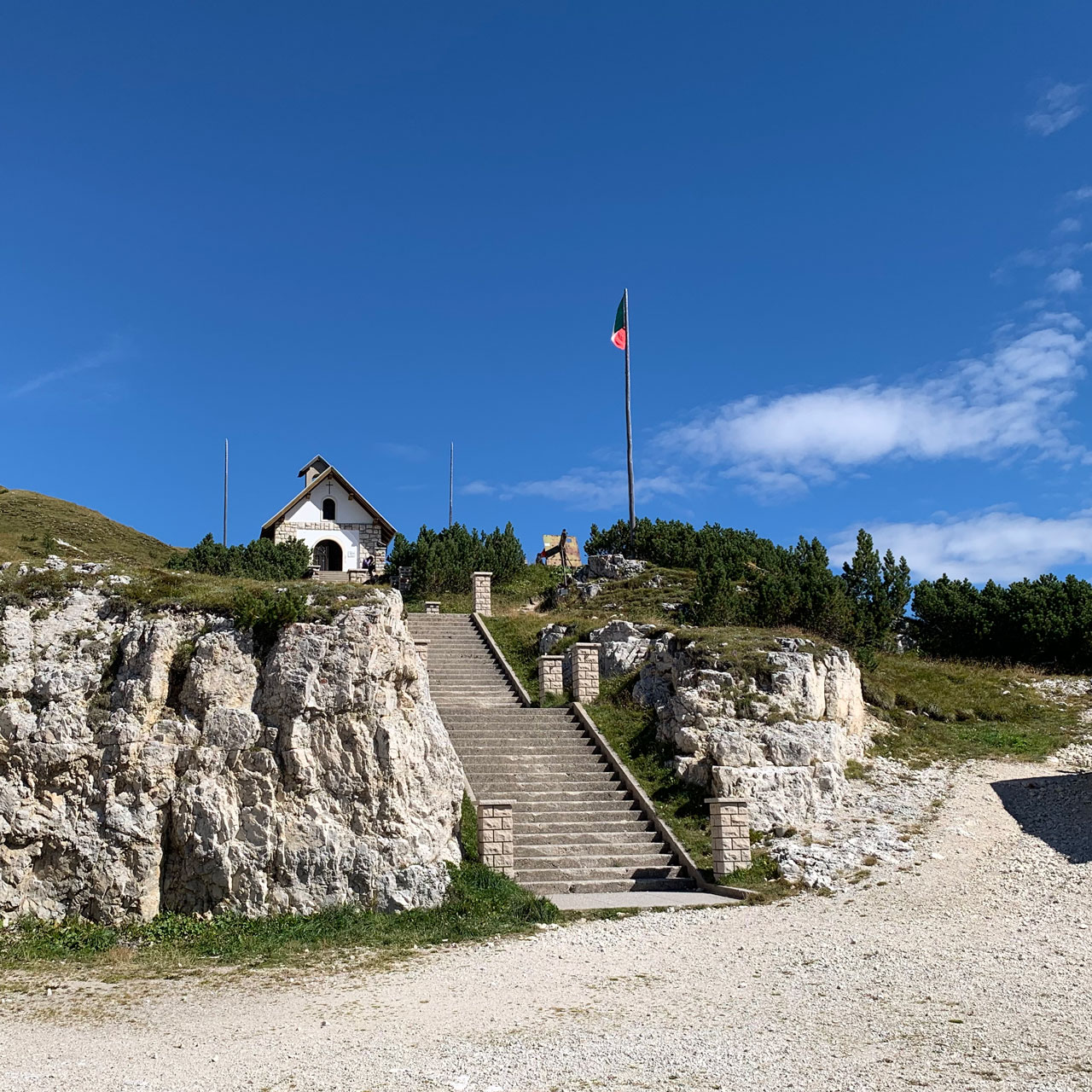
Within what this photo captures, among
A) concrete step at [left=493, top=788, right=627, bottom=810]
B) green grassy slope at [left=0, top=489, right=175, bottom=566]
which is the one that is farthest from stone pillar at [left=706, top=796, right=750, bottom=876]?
green grassy slope at [left=0, top=489, right=175, bottom=566]

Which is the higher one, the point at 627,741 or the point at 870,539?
the point at 870,539

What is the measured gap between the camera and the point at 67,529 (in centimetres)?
5866

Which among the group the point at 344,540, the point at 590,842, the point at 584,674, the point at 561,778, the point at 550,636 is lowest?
the point at 590,842

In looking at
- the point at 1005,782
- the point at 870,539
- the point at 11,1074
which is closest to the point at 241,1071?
the point at 11,1074

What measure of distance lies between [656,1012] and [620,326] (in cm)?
3649

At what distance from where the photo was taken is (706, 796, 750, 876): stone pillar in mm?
15242

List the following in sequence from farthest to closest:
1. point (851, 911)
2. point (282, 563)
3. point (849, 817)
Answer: point (282, 563) → point (849, 817) → point (851, 911)

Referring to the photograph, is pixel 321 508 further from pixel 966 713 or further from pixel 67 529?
pixel 966 713

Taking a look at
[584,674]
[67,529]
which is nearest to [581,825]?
[584,674]

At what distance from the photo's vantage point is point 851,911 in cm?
1327

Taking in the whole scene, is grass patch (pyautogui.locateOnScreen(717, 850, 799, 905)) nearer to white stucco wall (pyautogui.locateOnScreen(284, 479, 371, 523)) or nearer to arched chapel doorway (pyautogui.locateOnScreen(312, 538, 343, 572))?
arched chapel doorway (pyautogui.locateOnScreen(312, 538, 343, 572))

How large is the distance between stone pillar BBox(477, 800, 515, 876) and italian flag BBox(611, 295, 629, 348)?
101 ft

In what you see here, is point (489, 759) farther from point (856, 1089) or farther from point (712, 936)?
point (856, 1089)

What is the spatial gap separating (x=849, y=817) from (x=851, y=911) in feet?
14.5
